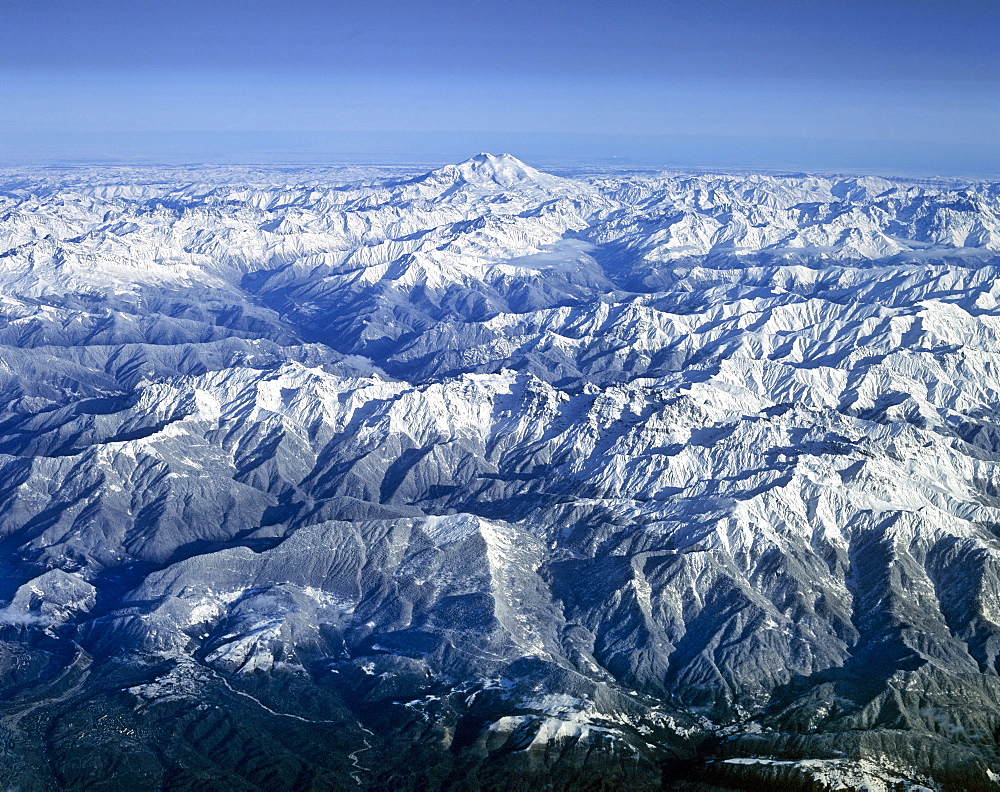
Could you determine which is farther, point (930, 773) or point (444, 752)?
point (444, 752)

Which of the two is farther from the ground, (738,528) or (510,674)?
(738,528)

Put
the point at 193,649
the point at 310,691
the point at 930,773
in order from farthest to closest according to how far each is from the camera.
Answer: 1. the point at 193,649
2. the point at 310,691
3. the point at 930,773

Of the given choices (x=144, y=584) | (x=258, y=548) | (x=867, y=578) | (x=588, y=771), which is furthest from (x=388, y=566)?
(x=867, y=578)

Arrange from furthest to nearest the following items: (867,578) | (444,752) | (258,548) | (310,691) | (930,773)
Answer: (258,548) < (867,578) < (310,691) < (444,752) < (930,773)

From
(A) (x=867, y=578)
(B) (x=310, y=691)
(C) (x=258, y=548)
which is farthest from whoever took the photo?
(C) (x=258, y=548)

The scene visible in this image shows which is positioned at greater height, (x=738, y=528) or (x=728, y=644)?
(x=738, y=528)

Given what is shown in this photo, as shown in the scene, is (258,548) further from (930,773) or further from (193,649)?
(930,773)

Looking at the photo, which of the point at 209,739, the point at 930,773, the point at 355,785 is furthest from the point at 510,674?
the point at 930,773

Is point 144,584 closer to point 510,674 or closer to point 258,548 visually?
point 258,548

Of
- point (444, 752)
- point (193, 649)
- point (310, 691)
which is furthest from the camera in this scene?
point (193, 649)
